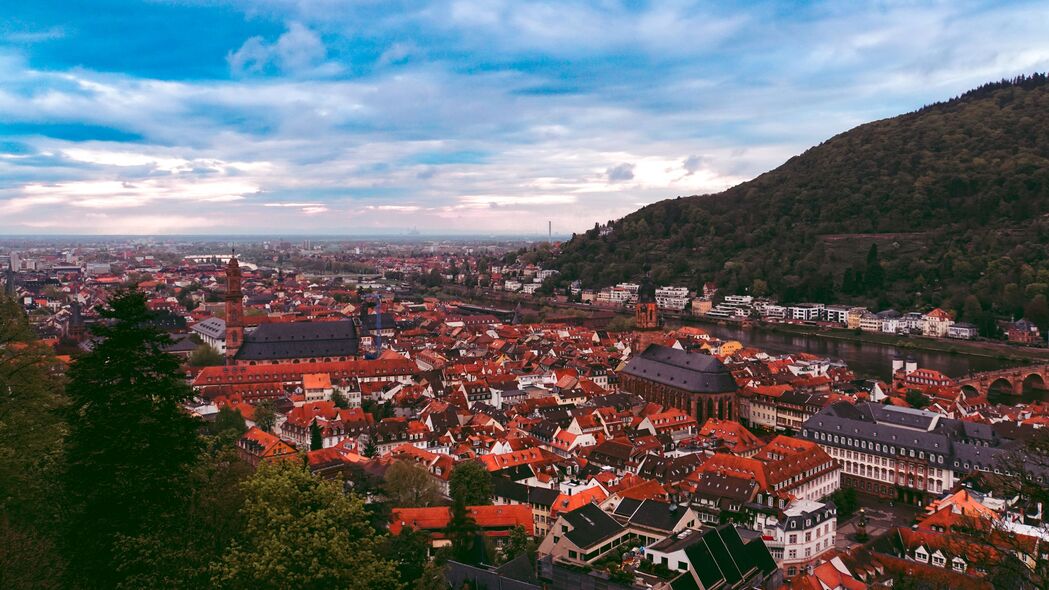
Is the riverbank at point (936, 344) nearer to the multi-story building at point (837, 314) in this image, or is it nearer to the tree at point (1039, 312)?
the multi-story building at point (837, 314)

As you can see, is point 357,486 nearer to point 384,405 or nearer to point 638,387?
point 384,405

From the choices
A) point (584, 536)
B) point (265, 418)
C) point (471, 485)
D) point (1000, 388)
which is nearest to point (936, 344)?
point (1000, 388)

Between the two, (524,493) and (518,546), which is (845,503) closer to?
(524,493)

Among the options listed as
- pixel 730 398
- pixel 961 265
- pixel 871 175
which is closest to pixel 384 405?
pixel 730 398

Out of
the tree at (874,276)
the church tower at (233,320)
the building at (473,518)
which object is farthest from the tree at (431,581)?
the tree at (874,276)

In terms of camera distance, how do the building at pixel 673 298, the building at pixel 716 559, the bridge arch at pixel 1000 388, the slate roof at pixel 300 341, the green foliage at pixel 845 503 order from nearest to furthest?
the building at pixel 716 559 → the green foliage at pixel 845 503 → the bridge arch at pixel 1000 388 → the slate roof at pixel 300 341 → the building at pixel 673 298

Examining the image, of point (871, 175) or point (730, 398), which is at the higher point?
point (871, 175)

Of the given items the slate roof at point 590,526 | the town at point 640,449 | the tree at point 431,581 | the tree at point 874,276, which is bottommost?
the town at point 640,449
